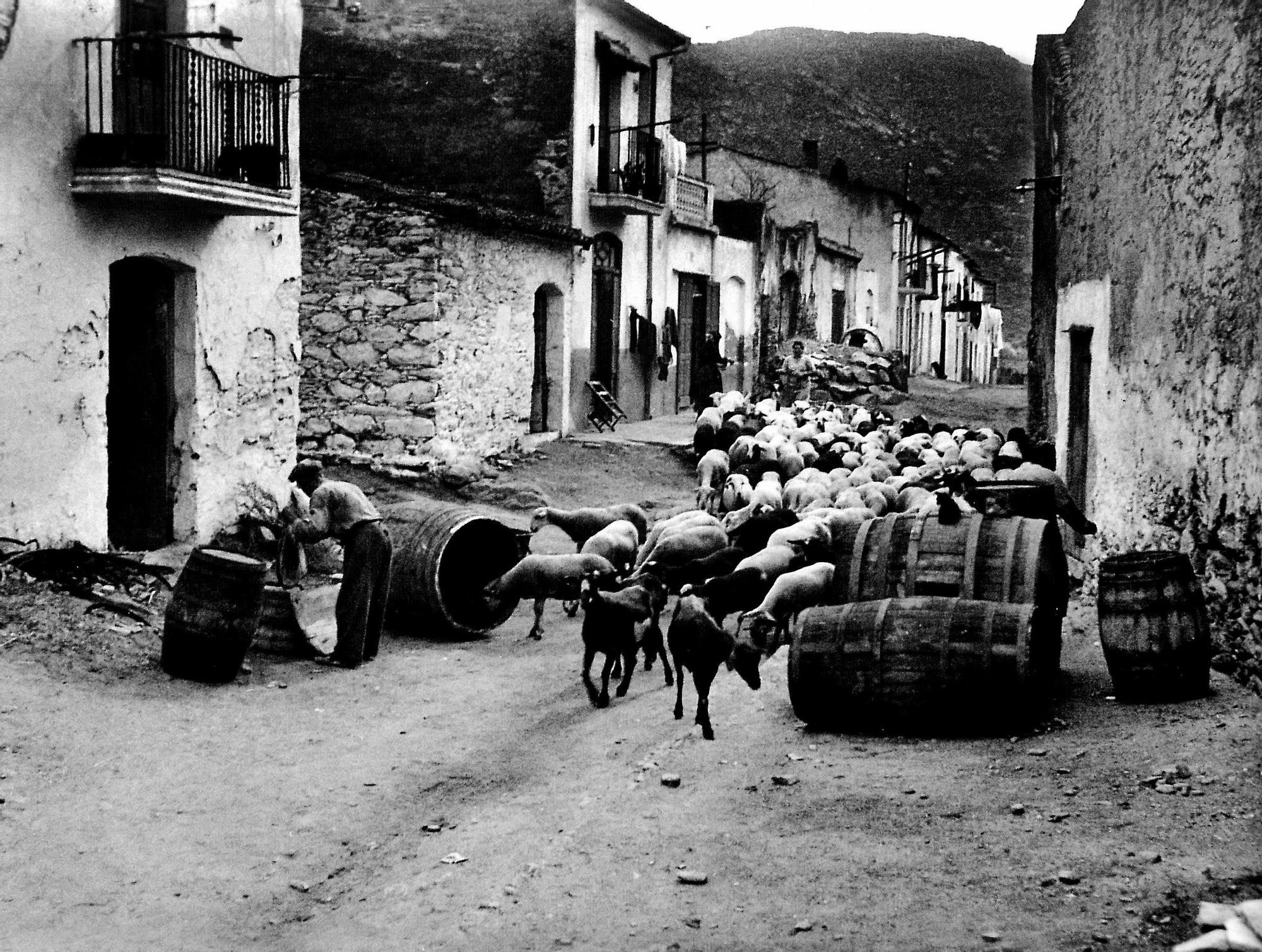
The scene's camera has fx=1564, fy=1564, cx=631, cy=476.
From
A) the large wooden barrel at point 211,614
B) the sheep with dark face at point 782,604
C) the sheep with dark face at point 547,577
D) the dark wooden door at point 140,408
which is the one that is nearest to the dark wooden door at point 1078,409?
the sheep with dark face at point 782,604

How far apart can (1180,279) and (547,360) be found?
14043mm

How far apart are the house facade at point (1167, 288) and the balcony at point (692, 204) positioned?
1394 centimetres

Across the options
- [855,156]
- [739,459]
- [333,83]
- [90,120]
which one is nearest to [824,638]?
[90,120]

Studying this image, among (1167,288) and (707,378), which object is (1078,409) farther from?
(707,378)


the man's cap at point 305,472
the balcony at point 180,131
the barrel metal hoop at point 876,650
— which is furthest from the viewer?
the balcony at point 180,131

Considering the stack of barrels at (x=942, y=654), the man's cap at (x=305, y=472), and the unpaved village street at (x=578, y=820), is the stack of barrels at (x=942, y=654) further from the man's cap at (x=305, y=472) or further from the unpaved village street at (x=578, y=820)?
the man's cap at (x=305, y=472)

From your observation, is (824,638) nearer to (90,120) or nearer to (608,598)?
(608,598)

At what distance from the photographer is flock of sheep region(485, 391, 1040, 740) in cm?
961

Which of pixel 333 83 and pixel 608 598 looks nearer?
pixel 608 598

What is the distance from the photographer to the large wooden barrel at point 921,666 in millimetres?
7898

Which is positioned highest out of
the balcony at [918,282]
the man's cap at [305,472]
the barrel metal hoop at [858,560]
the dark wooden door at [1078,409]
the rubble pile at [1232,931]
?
the balcony at [918,282]

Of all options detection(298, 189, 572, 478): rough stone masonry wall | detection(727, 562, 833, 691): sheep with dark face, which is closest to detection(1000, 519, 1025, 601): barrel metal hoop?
detection(727, 562, 833, 691): sheep with dark face

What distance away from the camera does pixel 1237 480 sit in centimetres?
860

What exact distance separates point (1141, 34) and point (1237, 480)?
372 centimetres
